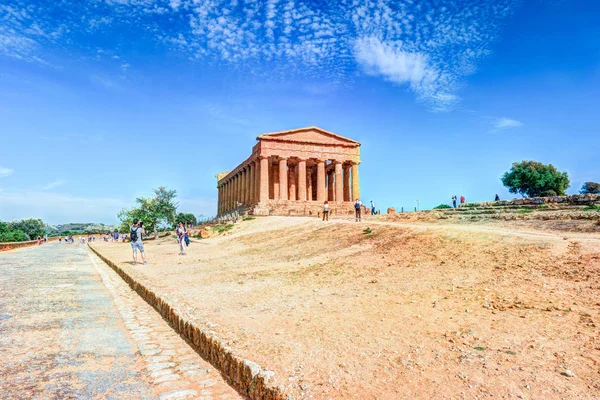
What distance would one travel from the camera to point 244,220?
3803 cm

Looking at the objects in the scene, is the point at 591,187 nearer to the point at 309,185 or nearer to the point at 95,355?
the point at 309,185

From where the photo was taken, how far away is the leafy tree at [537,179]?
203ft

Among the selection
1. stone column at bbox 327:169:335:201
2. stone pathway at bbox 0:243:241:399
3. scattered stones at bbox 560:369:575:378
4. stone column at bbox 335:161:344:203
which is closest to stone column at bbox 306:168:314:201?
stone column at bbox 327:169:335:201

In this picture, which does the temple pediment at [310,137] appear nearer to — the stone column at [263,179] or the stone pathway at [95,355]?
the stone column at [263,179]

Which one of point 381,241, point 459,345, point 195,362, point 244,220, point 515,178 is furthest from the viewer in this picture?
point 515,178

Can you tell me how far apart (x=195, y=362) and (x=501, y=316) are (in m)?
4.53

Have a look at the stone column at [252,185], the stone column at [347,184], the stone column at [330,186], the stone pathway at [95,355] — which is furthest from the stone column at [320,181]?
the stone pathway at [95,355]

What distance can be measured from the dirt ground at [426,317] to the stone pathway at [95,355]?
65 cm

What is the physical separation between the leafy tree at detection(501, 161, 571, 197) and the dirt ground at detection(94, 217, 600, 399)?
60.3 metres

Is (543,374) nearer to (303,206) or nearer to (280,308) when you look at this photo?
(280,308)

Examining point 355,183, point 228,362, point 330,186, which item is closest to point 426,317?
point 228,362

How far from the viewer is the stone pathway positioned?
412cm

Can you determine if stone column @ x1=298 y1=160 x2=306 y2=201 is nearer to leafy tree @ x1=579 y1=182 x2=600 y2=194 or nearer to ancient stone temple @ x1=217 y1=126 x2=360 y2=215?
ancient stone temple @ x1=217 y1=126 x2=360 y2=215

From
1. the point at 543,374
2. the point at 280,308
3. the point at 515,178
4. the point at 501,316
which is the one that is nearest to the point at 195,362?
the point at 280,308
